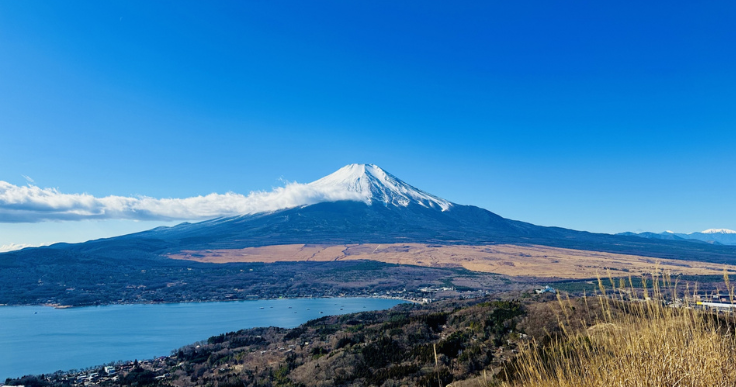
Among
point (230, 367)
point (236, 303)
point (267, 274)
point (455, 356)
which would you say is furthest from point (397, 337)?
point (267, 274)

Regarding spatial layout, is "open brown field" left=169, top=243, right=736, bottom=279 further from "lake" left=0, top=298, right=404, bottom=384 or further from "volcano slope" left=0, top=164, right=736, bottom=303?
"lake" left=0, top=298, right=404, bottom=384

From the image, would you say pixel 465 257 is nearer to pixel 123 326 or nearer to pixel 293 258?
pixel 293 258

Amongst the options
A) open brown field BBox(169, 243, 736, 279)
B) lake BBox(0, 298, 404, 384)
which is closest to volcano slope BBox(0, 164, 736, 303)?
open brown field BBox(169, 243, 736, 279)

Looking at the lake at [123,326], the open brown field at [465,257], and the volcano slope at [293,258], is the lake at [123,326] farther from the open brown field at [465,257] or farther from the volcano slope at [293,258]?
the open brown field at [465,257]

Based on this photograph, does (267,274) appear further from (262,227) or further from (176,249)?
(262,227)

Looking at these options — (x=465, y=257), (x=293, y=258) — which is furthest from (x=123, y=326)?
(x=465, y=257)

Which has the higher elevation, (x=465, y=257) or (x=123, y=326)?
(x=465, y=257)
